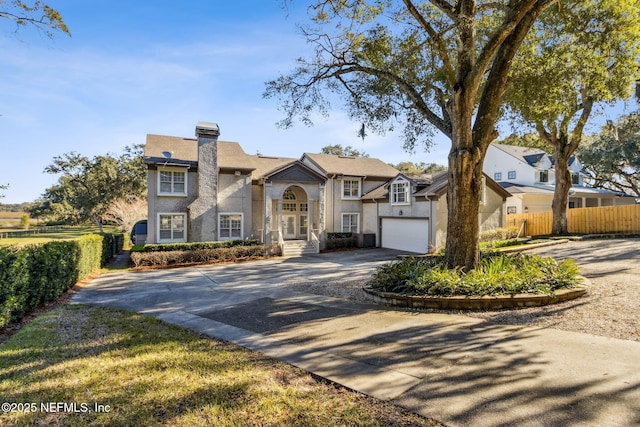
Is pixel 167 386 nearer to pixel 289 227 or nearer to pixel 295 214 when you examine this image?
pixel 289 227

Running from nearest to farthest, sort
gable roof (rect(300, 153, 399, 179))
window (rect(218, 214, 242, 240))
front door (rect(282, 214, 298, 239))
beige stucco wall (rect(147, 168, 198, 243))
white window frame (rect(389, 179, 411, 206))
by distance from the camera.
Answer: beige stucco wall (rect(147, 168, 198, 243)), window (rect(218, 214, 242, 240)), white window frame (rect(389, 179, 411, 206)), front door (rect(282, 214, 298, 239)), gable roof (rect(300, 153, 399, 179))

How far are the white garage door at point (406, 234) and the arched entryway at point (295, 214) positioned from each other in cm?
604

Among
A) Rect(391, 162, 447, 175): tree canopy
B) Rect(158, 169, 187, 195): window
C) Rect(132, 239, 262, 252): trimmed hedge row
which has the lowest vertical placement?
Rect(132, 239, 262, 252): trimmed hedge row

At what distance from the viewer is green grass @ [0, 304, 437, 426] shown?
345 centimetres

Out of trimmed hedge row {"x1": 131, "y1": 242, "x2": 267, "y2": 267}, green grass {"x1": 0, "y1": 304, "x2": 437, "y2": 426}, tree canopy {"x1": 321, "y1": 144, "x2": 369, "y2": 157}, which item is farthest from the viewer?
tree canopy {"x1": 321, "y1": 144, "x2": 369, "y2": 157}

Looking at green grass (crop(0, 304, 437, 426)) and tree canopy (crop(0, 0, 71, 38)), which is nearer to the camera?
green grass (crop(0, 304, 437, 426))

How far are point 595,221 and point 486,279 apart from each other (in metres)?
19.5

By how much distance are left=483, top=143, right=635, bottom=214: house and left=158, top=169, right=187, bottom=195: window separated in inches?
1056

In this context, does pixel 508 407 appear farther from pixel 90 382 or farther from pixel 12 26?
pixel 12 26

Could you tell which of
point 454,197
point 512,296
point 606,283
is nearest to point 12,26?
point 454,197

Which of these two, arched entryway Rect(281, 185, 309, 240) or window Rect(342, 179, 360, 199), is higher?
window Rect(342, 179, 360, 199)

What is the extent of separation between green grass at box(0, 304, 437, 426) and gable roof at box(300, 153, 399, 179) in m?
20.3

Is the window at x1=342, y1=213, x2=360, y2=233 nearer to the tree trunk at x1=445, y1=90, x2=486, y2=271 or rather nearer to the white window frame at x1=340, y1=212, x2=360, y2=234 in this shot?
the white window frame at x1=340, y1=212, x2=360, y2=234

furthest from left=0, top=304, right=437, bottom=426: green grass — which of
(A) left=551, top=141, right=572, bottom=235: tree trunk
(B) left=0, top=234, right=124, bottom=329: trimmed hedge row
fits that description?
(A) left=551, top=141, right=572, bottom=235: tree trunk
